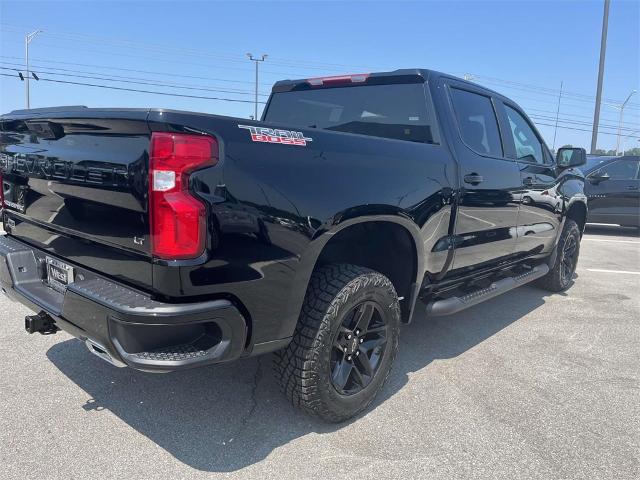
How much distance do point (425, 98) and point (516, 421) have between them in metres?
2.12

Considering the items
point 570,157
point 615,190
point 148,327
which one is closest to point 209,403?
point 148,327

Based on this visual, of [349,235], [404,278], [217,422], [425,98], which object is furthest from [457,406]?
[425,98]

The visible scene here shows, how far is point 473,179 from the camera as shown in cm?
357

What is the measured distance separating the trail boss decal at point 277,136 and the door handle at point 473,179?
1527 millimetres

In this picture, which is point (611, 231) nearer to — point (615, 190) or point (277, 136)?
point (615, 190)

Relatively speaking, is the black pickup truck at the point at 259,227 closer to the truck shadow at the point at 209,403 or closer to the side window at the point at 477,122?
the side window at the point at 477,122

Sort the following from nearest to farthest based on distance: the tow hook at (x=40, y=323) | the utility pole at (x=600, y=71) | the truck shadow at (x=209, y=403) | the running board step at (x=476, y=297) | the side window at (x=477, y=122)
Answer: the truck shadow at (x=209, y=403) < the tow hook at (x=40, y=323) < the running board step at (x=476, y=297) < the side window at (x=477, y=122) < the utility pole at (x=600, y=71)

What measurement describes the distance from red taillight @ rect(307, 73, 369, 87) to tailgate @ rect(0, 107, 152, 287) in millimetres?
2060

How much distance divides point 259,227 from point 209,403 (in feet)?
4.25

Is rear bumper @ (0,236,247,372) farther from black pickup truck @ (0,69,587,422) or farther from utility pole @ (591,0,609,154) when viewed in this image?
utility pole @ (591,0,609,154)

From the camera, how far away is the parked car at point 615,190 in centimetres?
1027

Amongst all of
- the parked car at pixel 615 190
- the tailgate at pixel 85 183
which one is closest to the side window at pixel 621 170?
the parked car at pixel 615 190

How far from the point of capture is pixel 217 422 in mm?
2717

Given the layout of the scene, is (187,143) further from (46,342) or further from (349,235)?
(46,342)
